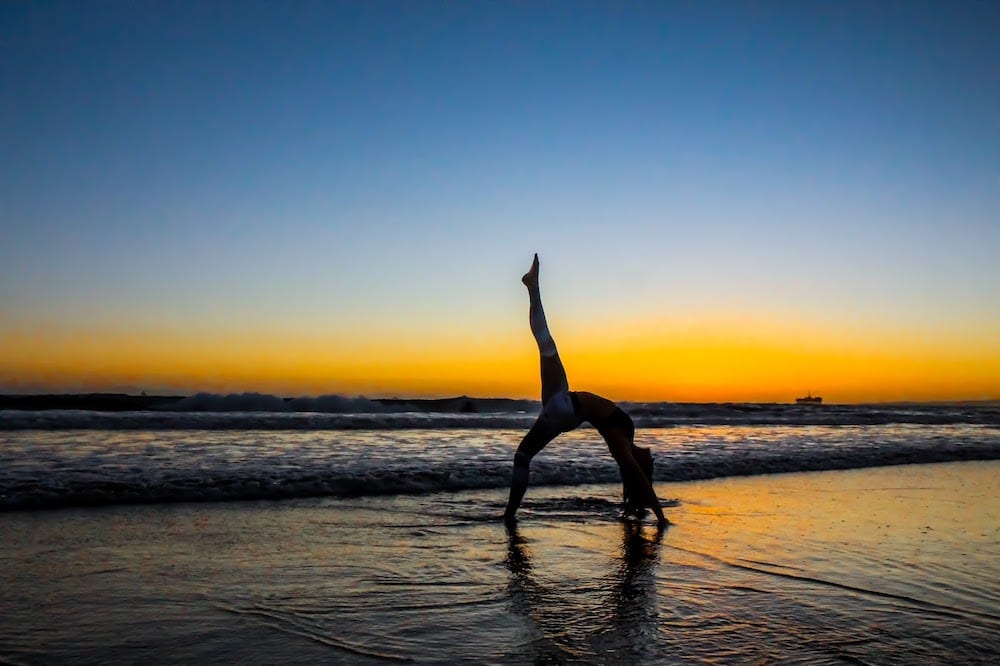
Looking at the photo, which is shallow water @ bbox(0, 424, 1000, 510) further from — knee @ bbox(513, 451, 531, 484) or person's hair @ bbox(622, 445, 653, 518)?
knee @ bbox(513, 451, 531, 484)

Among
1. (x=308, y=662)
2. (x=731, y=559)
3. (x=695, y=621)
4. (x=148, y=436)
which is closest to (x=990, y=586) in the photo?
(x=731, y=559)

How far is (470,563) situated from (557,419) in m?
2.25

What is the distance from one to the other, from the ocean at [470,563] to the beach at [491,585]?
0.02m

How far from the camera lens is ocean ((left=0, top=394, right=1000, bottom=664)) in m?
4.06

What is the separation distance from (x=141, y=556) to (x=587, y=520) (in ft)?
14.5

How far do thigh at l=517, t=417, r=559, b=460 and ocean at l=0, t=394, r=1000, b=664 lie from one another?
2.54ft

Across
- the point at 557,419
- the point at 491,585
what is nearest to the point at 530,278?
the point at 557,419

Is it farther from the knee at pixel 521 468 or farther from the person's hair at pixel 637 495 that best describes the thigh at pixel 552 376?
the person's hair at pixel 637 495

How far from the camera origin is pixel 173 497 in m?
8.73

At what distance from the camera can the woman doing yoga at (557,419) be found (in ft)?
25.7

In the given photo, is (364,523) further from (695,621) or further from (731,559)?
(695,621)

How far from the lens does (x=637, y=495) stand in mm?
8359

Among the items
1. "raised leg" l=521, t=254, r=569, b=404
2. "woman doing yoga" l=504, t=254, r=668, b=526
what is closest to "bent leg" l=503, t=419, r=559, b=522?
"woman doing yoga" l=504, t=254, r=668, b=526

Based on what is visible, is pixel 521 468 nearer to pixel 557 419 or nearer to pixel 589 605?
pixel 557 419
